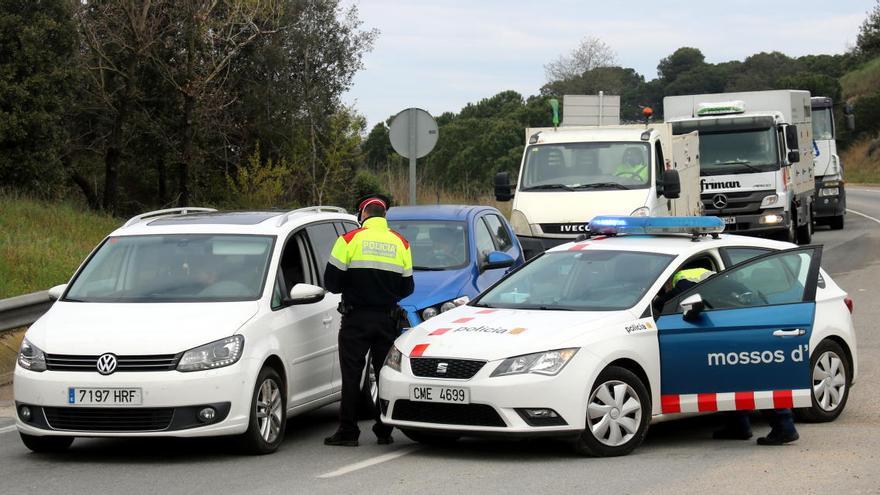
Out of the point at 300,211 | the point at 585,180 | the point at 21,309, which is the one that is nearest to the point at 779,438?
the point at 300,211

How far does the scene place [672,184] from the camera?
19.1 metres

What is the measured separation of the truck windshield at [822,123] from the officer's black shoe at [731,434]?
29.1 m

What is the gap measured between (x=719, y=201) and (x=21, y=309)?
16094mm

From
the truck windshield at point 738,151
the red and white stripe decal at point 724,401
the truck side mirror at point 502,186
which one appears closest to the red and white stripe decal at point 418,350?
the red and white stripe decal at point 724,401

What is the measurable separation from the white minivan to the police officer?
0.85ft

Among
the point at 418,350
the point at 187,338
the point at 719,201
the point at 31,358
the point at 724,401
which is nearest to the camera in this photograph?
the point at 187,338

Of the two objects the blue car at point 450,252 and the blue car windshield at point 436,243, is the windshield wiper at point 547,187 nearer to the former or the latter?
the blue car at point 450,252

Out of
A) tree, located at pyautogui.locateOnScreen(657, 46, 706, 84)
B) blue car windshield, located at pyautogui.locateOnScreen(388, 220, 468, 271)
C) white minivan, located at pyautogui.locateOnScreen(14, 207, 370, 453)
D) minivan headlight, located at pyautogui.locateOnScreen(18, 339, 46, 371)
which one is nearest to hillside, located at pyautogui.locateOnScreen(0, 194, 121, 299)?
blue car windshield, located at pyautogui.locateOnScreen(388, 220, 468, 271)

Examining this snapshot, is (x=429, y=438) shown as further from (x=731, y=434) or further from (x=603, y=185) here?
(x=603, y=185)

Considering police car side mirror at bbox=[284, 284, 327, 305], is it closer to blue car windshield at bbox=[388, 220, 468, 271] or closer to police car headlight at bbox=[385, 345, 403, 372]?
police car headlight at bbox=[385, 345, 403, 372]

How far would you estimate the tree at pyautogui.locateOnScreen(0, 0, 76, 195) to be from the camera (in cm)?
2122

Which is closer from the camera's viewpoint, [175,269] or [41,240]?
[175,269]

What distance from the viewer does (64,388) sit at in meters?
8.48

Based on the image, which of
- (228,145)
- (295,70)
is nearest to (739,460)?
(228,145)
